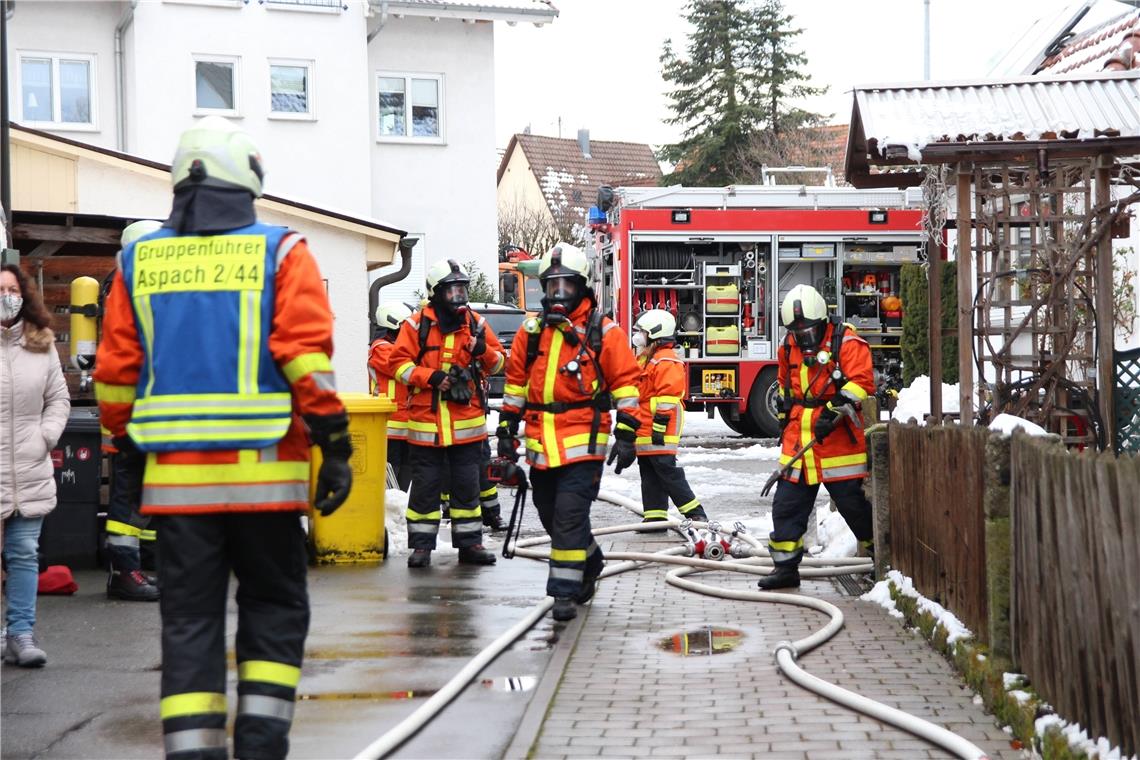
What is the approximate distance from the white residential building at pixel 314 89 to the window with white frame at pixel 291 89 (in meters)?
0.03

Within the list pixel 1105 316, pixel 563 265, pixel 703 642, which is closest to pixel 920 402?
pixel 1105 316

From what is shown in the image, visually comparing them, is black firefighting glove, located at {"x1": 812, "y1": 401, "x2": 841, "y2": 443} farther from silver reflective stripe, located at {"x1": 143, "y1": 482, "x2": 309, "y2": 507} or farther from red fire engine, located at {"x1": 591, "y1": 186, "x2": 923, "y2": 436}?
red fire engine, located at {"x1": 591, "y1": 186, "x2": 923, "y2": 436}

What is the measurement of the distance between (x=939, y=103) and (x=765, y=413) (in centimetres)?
1084

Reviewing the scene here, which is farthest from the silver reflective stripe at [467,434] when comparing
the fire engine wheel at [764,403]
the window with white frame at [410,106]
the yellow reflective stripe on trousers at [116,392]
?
the window with white frame at [410,106]

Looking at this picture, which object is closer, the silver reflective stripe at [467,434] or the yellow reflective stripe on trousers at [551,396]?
the yellow reflective stripe on trousers at [551,396]

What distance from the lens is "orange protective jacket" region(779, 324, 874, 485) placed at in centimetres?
884

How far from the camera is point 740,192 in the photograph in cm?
2058

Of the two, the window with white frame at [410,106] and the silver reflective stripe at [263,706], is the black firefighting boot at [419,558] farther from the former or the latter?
the window with white frame at [410,106]

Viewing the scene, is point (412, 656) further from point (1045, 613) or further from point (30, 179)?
point (30, 179)

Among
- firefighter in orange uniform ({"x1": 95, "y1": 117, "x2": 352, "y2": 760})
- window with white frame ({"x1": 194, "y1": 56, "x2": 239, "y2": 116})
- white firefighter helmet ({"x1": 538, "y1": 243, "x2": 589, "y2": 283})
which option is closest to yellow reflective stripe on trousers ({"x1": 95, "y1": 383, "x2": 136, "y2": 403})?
firefighter in orange uniform ({"x1": 95, "y1": 117, "x2": 352, "y2": 760})

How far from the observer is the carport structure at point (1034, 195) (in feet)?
29.3

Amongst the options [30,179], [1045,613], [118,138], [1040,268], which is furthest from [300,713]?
[118,138]

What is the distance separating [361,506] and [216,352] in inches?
208

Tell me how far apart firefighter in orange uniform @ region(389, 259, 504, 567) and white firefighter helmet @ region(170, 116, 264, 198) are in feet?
15.7
